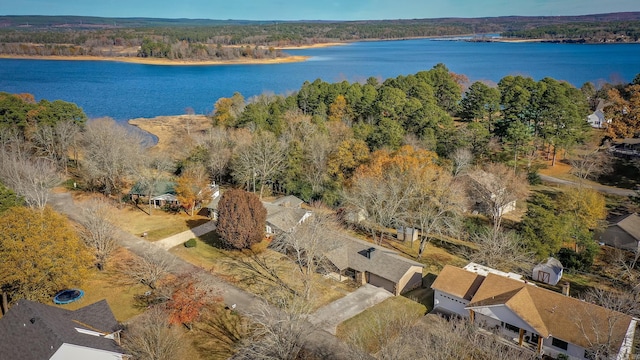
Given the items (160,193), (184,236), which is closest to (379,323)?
(184,236)

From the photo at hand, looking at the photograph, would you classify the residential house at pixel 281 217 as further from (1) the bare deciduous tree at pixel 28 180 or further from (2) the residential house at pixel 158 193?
(1) the bare deciduous tree at pixel 28 180

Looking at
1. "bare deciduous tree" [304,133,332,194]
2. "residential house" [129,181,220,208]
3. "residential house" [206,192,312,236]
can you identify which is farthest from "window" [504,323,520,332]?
"residential house" [129,181,220,208]

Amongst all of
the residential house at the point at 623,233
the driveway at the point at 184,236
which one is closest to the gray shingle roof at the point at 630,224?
the residential house at the point at 623,233

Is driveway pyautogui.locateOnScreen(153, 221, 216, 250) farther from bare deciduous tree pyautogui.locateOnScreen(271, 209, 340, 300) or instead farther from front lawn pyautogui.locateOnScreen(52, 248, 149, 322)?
bare deciduous tree pyautogui.locateOnScreen(271, 209, 340, 300)

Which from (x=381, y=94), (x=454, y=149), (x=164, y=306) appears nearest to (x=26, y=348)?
(x=164, y=306)

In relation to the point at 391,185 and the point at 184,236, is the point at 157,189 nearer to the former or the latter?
the point at 184,236

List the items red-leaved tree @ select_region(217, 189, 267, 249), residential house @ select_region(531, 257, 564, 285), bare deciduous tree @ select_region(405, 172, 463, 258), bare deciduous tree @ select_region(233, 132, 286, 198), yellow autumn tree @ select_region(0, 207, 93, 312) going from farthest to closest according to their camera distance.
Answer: bare deciduous tree @ select_region(233, 132, 286, 198)
bare deciduous tree @ select_region(405, 172, 463, 258)
red-leaved tree @ select_region(217, 189, 267, 249)
residential house @ select_region(531, 257, 564, 285)
yellow autumn tree @ select_region(0, 207, 93, 312)
